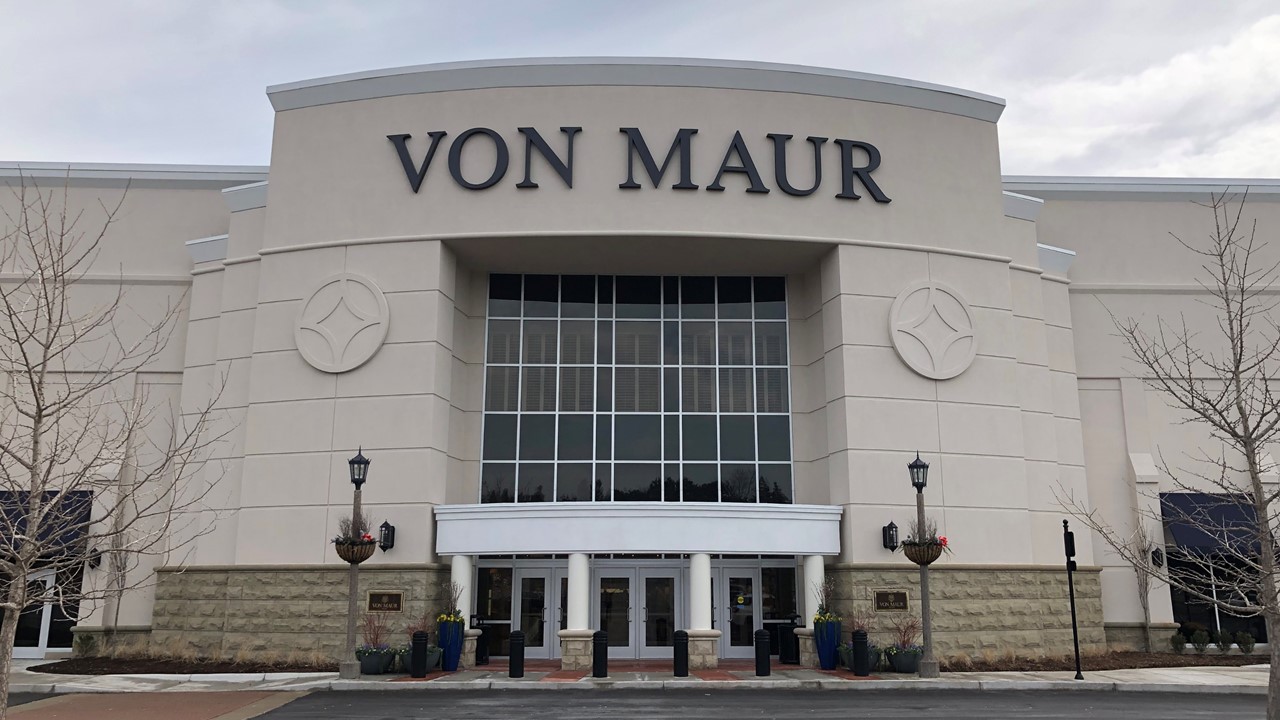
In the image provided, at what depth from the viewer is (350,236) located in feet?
82.7

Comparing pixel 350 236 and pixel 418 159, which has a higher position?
pixel 418 159

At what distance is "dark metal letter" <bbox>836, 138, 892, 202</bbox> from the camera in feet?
83.4

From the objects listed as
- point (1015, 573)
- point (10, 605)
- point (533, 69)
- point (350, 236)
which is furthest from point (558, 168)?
point (10, 605)

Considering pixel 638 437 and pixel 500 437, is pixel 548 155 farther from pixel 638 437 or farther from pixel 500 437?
pixel 638 437

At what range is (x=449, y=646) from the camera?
72.9 ft

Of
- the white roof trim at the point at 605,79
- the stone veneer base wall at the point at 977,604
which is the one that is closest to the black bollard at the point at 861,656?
the stone veneer base wall at the point at 977,604

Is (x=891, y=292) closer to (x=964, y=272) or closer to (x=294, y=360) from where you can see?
(x=964, y=272)

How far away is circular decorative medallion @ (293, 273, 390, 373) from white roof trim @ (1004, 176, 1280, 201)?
63.5 ft

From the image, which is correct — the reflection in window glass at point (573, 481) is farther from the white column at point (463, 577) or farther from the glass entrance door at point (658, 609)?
the white column at point (463, 577)

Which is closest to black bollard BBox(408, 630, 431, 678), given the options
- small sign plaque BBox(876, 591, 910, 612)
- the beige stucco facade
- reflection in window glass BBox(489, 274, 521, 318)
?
the beige stucco facade

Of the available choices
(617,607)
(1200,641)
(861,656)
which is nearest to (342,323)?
(617,607)

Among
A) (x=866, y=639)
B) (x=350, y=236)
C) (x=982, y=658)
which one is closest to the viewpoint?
(x=866, y=639)

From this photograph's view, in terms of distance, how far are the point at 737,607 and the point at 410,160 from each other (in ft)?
47.5

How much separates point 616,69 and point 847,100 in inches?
246
